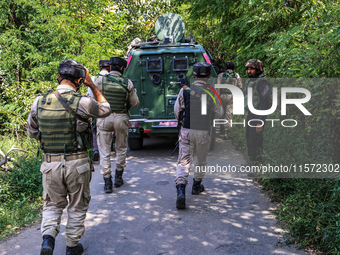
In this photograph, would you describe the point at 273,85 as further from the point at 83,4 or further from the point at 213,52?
the point at 213,52

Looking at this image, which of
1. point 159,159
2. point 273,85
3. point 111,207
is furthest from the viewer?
point 159,159

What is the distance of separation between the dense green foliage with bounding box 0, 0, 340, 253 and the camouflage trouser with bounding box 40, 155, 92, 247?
146 centimetres

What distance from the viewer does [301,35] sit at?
591cm

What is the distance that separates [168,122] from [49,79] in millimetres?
4035

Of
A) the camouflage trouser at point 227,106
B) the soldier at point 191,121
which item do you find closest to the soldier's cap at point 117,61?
the soldier at point 191,121

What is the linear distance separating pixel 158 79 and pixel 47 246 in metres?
5.59

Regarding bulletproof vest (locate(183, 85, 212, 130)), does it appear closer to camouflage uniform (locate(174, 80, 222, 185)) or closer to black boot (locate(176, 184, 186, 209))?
camouflage uniform (locate(174, 80, 222, 185))

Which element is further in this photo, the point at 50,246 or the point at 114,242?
the point at 114,242

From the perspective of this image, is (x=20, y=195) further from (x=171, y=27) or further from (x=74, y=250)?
(x=171, y=27)

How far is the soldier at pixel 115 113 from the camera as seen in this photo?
18.6 feet

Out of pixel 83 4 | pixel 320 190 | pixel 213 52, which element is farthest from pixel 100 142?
pixel 213 52

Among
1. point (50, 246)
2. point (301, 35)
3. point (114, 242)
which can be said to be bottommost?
point (114, 242)

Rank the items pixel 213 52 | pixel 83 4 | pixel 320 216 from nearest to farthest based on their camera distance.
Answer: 1. pixel 320 216
2. pixel 83 4
3. pixel 213 52

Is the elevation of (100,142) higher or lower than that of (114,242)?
higher
